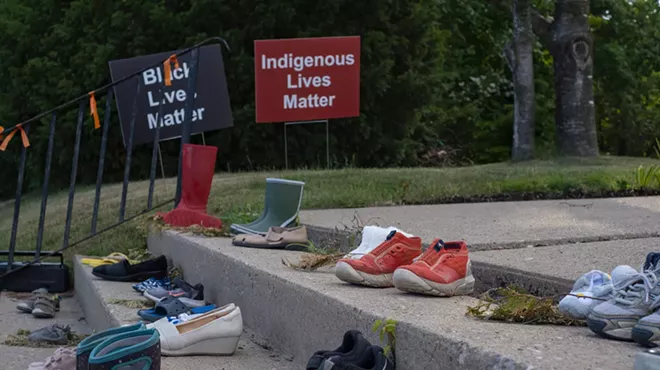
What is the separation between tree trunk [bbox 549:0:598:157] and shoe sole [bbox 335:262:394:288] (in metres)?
11.4

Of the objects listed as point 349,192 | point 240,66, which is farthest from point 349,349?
point 240,66

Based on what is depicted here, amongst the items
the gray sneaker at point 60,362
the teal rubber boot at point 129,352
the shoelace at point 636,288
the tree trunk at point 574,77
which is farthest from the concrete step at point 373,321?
the tree trunk at point 574,77

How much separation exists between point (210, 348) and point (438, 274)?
1.04 meters

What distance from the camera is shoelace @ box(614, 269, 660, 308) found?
2.48m

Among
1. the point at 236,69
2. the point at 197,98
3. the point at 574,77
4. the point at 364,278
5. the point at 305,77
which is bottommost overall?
the point at 364,278

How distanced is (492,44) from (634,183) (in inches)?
578

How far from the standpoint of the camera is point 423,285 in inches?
125

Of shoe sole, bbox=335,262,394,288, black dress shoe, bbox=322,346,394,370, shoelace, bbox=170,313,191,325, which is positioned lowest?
shoelace, bbox=170,313,191,325

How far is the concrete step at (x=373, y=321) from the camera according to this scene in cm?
232

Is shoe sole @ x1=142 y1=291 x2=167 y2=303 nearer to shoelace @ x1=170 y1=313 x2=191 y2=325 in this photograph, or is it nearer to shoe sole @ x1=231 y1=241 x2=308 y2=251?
shoe sole @ x1=231 y1=241 x2=308 y2=251

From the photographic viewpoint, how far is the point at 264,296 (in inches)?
155

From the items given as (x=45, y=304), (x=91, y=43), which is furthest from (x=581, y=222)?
(x=91, y=43)

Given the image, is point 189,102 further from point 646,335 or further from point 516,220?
point 646,335

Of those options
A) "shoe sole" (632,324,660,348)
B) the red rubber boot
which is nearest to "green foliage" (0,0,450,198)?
the red rubber boot
